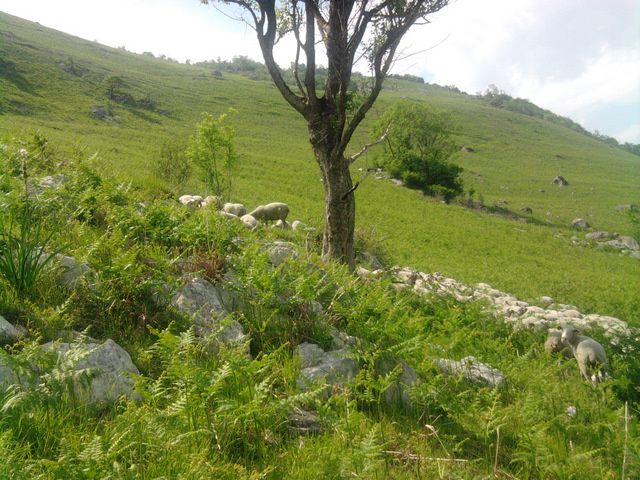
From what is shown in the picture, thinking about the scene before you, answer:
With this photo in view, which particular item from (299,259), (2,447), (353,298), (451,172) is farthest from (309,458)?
(451,172)

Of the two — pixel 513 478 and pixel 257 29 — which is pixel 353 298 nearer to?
pixel 513 478

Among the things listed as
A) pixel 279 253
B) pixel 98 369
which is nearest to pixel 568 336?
pixel 279 253

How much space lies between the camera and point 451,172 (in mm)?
50500

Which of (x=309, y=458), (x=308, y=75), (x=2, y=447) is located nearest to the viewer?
(x=2, y=447)

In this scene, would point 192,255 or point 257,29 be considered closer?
point 192,255

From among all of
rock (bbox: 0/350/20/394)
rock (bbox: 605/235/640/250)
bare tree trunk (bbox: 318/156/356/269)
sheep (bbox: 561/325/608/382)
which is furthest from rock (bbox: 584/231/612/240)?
rock (bbox: 0/350/20/394)

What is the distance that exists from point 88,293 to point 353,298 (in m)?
2.84

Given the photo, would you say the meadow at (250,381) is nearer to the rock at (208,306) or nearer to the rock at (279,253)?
the rock at (208,306)

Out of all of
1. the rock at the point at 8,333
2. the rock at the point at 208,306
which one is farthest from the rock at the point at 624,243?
the rock at the point at 8,333

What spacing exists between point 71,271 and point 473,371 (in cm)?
416

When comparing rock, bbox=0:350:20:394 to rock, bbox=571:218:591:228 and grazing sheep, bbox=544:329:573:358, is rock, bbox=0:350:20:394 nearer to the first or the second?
grazing sheep, bbox=544:329:573:358

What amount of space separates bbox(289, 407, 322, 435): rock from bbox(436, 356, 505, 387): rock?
5.87 feet

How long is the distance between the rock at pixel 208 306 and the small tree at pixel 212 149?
17371 mm

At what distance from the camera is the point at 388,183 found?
2019 inches
